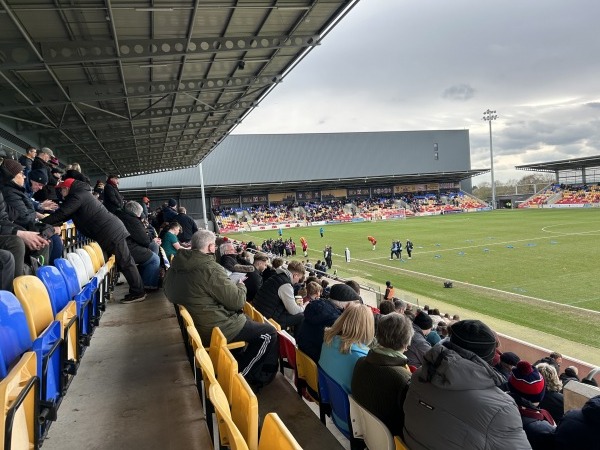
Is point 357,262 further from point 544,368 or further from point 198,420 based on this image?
point 198,420

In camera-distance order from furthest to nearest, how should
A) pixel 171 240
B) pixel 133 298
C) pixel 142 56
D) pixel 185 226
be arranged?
pixel 142 56, pixel 185 226, pixel 171 240, pixel 133 298

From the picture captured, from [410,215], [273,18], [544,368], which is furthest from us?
[410,215]

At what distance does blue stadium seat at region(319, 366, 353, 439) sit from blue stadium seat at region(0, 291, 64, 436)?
1.66 meters

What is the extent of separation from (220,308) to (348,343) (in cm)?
118

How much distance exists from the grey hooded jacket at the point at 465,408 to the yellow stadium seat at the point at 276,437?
909 mm

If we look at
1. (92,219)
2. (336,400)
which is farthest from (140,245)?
(336,400)

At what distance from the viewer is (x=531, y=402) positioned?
320cm

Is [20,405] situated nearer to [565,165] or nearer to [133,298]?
[133,298]

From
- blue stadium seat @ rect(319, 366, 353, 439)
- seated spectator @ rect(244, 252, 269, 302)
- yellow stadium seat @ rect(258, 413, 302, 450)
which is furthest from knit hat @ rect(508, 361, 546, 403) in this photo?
seated spectator @ rect(244, 252, 269, 302)

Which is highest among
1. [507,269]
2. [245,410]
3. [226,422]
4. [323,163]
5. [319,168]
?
[323,163]

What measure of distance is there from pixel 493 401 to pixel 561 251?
24.9 m

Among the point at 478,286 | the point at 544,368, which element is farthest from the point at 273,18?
the point at 478,286

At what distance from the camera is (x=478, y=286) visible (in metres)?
17.1

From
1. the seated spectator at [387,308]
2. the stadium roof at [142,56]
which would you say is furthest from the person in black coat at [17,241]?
the stadium roof at [142,56]
